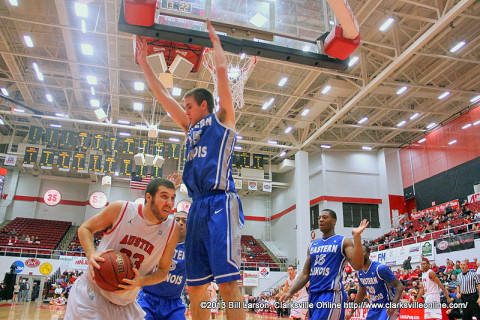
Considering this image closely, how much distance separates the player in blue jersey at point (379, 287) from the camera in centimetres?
539

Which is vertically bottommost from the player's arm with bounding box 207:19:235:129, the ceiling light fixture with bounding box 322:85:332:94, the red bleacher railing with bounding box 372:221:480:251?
the player's arm with bounding box 207:19:235:129

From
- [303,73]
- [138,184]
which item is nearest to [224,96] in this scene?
[303,73]

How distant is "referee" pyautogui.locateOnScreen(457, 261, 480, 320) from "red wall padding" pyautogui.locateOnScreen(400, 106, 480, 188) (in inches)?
515

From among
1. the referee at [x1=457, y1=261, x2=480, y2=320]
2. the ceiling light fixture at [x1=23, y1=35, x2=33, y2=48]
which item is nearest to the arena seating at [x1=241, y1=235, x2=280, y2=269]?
the referee at [x1=457, y1=261, x2=480, y2=320]

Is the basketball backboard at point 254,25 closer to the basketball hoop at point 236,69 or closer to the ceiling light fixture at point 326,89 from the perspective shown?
the basketball hoop at point 236,69

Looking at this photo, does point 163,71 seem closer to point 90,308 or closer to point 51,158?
point 90,308

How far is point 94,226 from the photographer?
2.67 meters

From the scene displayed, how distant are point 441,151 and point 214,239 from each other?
76.3 feet

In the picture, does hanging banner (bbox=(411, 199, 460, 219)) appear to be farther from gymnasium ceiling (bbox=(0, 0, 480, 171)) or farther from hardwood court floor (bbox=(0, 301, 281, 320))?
hardwood court floor (bbox=(0, 301, 281, 320))

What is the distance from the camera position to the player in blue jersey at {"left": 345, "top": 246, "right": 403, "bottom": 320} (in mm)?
5395

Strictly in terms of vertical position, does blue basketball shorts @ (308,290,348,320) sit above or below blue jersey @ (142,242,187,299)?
below

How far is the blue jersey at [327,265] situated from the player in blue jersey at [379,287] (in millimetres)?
1434

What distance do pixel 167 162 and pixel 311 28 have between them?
974 inches

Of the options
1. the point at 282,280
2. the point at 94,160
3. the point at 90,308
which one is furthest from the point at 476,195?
the point at 90,308
